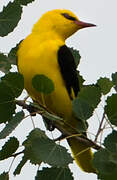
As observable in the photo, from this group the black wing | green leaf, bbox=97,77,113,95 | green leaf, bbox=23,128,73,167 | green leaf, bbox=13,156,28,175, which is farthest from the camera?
the black wing

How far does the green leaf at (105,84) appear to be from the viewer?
91.1 inches

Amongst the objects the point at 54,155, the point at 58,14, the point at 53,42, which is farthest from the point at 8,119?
the point at 58,14

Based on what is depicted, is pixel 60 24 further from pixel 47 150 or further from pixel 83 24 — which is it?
pixel 47 150

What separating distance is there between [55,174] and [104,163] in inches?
9.6

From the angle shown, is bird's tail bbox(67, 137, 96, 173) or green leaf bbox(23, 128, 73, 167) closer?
green leaf bbox(23, 128, 73, 167)

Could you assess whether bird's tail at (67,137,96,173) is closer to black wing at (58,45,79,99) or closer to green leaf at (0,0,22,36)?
black wing at (58,45,79,99)

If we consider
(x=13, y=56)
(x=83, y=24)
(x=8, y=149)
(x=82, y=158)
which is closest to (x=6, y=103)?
(x=8, y=149)

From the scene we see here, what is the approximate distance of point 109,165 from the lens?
6.46 feet

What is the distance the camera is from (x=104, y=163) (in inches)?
77.2

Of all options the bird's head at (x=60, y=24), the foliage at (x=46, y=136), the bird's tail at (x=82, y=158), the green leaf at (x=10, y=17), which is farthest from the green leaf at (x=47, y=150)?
the bird's head at (x=60, y=24)

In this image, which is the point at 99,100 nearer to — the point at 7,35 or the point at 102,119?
the point at 102,119

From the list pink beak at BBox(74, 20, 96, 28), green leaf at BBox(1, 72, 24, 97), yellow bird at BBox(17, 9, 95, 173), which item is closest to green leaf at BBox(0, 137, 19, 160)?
green leaf at BBox(1, 72, 24, 97)

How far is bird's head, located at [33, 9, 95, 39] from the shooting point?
3938 millimetres

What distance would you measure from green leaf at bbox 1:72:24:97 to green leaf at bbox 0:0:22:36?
353mm
